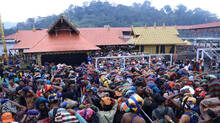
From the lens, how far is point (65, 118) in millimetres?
2631

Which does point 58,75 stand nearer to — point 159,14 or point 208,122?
point 208,122

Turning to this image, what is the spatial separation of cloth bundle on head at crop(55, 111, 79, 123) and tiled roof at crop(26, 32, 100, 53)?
31.6ft

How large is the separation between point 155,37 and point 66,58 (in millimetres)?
12345

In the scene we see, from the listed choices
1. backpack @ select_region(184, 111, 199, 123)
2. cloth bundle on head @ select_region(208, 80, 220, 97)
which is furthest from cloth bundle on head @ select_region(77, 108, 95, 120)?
cloth bundle on head @ select_region(208, 80, 220, 97)

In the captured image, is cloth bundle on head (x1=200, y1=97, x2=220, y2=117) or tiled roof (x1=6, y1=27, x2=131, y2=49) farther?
tiled roof (x1=6, y1=27, x2=131, y2=49)

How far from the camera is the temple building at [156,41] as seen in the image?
18.8 m

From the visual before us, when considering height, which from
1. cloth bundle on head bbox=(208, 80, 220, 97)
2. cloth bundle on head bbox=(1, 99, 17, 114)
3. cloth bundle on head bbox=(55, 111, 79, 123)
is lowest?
cloth bundle on head bbox=(1, 99, 17, 114)

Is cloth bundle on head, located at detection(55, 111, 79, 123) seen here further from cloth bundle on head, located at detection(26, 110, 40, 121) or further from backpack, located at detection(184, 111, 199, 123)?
backpack, located at detection(184, 111, 199, 123)

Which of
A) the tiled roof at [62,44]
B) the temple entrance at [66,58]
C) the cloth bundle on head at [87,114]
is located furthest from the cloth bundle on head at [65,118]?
the temple entrance at [66,58]

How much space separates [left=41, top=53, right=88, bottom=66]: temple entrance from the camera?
12145 millimetres

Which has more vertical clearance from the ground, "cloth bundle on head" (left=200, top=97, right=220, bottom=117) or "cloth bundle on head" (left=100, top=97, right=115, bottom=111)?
"cloth bundle on head" (left=200, top=97, right=220, bottom=117)

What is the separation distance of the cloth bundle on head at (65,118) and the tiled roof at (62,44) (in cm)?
962

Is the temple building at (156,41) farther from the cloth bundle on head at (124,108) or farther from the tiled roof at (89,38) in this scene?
the cloth bundle on head at (124,108)

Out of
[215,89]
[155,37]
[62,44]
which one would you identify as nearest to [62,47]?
[62,44]
